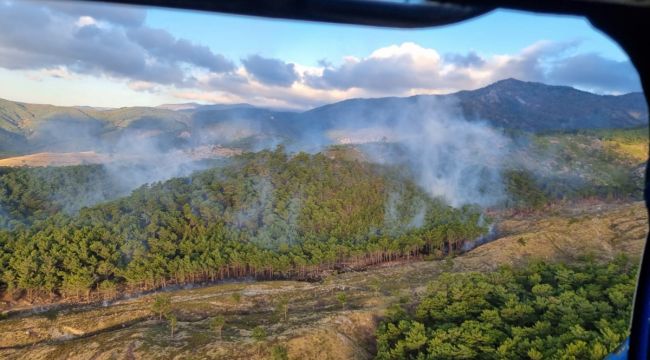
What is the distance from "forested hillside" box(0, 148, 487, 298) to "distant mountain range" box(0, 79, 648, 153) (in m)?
40.6

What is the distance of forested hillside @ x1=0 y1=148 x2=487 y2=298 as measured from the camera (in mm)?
29109

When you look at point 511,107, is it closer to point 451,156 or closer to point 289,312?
point 451,156

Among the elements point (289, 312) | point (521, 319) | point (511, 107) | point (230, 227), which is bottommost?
point (289, 312)

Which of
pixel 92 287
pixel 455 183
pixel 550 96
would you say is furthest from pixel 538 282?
pixel 550 96

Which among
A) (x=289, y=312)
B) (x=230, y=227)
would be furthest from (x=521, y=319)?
(x=230, y=227)

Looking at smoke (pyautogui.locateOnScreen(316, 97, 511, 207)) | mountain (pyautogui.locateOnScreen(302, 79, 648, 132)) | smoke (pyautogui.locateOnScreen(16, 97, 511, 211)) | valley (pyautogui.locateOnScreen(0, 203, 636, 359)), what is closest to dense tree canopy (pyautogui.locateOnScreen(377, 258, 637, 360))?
valley (pyautogui.locateOnScreen(0, 203, 636, 359))

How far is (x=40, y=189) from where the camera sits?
41.7m

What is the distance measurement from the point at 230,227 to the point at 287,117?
88543 mm

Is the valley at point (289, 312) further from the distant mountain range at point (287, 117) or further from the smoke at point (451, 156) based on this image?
the distant mountain range at point (287, 117)

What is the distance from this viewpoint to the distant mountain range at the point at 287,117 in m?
95.0

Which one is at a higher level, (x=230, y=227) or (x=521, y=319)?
(x=230, y=227)

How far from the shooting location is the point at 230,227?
37.1 meters

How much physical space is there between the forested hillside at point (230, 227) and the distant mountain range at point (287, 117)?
40614mm

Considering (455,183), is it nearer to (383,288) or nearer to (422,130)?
(422,130)
